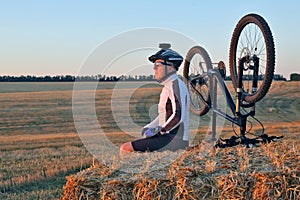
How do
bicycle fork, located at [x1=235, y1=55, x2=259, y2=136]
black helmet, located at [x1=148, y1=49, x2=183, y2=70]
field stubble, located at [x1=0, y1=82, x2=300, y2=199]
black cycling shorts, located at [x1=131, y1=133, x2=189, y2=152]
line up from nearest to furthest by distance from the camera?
black cycling shorts, located at [x1=131, y1=133, x2=189, y2=152] < black helmet, located at [x1=148, y1=49, x2=183, y2=70] < bicycle fork, located at [x1=235, y1=55, x2=259, y2=136] < field stubble, located at [x1=0, y1=82, x2=300, y2=199]

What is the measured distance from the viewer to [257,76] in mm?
5281

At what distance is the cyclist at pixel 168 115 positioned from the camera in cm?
452

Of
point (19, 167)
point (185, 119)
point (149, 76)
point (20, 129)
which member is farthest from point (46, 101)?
point (185, 119)

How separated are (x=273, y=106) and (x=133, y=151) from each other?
20.2m

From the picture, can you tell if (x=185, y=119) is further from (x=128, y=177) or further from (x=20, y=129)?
(x=20, y=129)

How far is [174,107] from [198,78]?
1707 millimetres

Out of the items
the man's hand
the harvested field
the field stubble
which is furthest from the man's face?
the field stubble

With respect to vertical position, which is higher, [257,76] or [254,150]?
[257,76]

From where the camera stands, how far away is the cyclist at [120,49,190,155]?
452cm

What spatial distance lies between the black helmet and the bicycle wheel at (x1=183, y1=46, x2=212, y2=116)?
1143mm

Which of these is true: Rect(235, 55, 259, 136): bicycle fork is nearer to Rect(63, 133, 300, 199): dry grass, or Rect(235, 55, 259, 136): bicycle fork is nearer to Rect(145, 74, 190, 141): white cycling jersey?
Rect(145, 74, 190, 141): white cycling jersey

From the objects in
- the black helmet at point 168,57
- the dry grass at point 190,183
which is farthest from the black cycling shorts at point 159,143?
the dry grass at point 190,183

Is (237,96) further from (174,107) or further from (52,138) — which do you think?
(52,138)

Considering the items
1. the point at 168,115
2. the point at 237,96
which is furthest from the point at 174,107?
the point at 237,96
